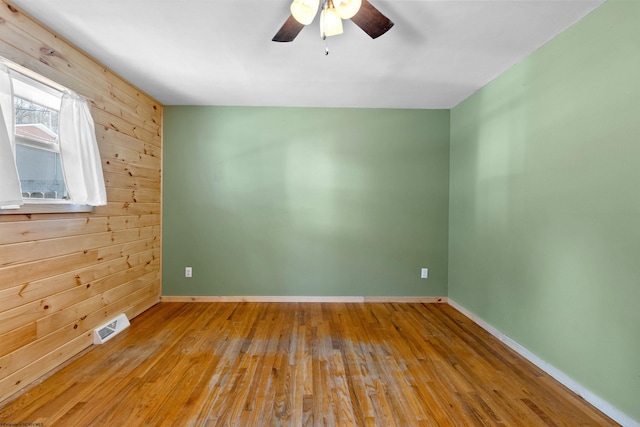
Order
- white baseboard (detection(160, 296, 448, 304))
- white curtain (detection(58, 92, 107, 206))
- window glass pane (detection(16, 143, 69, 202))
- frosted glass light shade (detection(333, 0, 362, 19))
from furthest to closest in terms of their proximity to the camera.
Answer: white baseboard (detection(160, 296, 448, 304)) < white curtain (detection(58, 92, 107, 206)) < window glass pane (detection(16, 143, 69, 202)) < frosted glass light shade (detection(333, 0, 362, 19))

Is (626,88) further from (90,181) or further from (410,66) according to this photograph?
(90,181)

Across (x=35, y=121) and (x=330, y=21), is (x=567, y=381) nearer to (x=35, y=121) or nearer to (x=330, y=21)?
(x=330, y=21)

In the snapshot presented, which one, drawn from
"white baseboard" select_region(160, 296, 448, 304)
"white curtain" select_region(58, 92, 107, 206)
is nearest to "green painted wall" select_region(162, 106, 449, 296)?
"white baseboard" select_region(160, 296, 448, 304)

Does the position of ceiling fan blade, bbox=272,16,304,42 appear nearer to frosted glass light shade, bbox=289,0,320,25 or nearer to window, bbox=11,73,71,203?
frosted glass light shade, bbox=289,0,320,25

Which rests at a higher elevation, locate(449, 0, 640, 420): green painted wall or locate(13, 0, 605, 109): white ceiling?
locate(13, 0, 605, 109): white ceiling

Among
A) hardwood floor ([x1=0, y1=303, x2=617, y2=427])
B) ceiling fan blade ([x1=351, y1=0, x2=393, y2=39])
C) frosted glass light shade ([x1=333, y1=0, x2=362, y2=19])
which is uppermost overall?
ceiling fan blade ([x1=351, y1=0, x2=393, y2=39])

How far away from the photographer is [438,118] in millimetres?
3559

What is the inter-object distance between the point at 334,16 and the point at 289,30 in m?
0.30

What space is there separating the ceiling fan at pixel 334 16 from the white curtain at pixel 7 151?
1608mm

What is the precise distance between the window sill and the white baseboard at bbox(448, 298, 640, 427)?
12.2 ft

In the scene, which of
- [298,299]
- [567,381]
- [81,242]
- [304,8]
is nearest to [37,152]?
[81,242]

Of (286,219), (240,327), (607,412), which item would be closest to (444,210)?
(286,219)

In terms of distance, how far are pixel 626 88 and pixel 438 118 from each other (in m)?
2.06

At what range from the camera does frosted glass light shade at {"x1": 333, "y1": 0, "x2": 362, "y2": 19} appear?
1.49 meters
